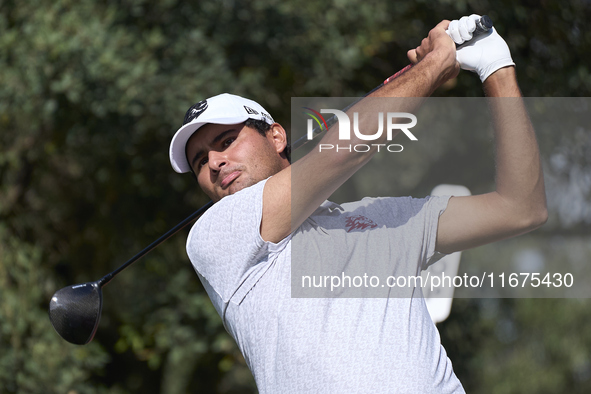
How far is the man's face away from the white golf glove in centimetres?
70

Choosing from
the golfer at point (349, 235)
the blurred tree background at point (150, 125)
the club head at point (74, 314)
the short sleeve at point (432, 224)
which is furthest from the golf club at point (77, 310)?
the blurred tree background at point (150, 125)

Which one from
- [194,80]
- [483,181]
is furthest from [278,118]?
[483,181]

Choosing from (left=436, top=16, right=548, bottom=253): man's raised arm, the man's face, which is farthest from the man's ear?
(left=436, top=16, right=548, bottom=253): man's raised arm

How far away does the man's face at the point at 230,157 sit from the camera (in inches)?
79.0

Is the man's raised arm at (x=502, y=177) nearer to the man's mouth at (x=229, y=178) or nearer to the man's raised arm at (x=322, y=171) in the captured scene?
the man's raised arm at (x=322, y=171)

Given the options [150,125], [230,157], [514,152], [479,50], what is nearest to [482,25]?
[479,50]

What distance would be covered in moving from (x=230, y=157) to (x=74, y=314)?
847 millimetres

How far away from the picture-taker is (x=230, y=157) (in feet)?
6.65

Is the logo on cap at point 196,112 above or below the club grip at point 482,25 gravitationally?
above

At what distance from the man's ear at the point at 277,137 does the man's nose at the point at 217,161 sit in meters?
0.24

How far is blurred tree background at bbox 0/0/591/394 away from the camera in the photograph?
4.73 m

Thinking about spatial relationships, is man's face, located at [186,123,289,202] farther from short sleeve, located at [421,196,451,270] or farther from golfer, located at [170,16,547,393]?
short sleeve, located at [421,196,451,270]

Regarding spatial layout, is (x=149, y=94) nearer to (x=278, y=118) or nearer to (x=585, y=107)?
(x=278, y=118)

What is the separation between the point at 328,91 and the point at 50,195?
300 centimetres
